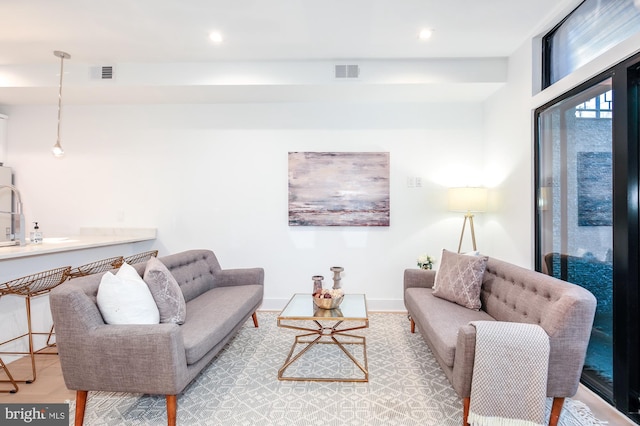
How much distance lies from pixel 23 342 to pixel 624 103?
4.98m

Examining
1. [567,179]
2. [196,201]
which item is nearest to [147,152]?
[196,201]

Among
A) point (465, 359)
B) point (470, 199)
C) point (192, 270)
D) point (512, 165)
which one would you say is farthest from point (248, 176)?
point (465, 359)

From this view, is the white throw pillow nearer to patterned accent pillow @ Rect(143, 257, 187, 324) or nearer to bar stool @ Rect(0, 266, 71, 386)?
patterned accent pillow @ Rect(143, 257, 187, 324)

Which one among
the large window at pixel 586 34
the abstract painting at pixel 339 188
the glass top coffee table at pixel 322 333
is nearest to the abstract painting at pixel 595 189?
the large window at pixel 586 34

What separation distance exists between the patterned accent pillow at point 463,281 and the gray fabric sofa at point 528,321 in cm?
9

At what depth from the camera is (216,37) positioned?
3098 millimetres

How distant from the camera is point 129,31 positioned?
301cm

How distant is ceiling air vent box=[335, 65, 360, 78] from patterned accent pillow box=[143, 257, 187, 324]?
269cm

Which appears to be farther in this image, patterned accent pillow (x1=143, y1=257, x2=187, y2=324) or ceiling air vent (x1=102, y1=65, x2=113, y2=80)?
ceiling air vent (x1=102, y1=65, x2=113, y2=80)

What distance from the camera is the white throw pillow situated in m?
1.95

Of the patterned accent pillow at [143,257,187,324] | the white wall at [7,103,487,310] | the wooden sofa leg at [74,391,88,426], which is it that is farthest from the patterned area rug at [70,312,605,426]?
the white wall at [7,103,487,310]

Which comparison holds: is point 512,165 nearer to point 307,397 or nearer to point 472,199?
point 472,199

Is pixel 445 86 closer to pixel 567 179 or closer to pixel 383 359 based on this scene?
pixel 567 179

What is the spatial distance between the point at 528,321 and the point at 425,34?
259 cm
